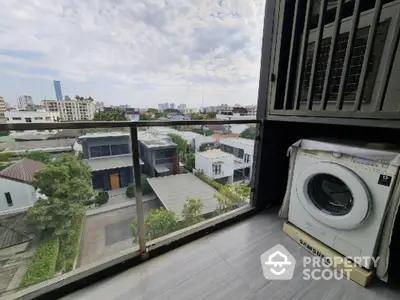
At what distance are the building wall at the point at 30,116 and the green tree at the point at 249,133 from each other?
4.66 feet

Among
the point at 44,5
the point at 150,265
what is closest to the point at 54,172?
the point at 150,265

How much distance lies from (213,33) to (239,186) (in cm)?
Answer: 173

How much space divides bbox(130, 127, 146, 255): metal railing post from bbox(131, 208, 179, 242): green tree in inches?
1.4

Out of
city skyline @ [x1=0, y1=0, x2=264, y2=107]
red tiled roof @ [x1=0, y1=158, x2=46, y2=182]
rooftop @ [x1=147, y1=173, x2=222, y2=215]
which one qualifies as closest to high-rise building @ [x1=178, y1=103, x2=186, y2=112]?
city skyline @ [x1=0, y1=0, x2=264, y2=107]

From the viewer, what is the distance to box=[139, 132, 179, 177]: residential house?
1.14m

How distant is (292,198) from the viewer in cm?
156

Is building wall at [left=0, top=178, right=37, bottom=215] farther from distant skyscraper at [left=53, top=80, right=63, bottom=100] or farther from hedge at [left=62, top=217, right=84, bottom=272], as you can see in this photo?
distant skyscraper at [left=53, top=80, right=63, bottom=100]

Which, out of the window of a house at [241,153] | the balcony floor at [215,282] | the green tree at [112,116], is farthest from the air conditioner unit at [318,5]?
the balcony floor at [215,282]

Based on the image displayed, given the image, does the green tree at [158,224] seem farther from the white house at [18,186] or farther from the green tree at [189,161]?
the white house at [18,186]

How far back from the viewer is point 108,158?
40.9 inches

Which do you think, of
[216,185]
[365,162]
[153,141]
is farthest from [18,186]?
[365,162]

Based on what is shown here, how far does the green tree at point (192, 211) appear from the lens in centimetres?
156

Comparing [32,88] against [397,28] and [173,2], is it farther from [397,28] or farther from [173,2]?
[397,28]

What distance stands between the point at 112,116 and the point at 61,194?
0.51 metres
